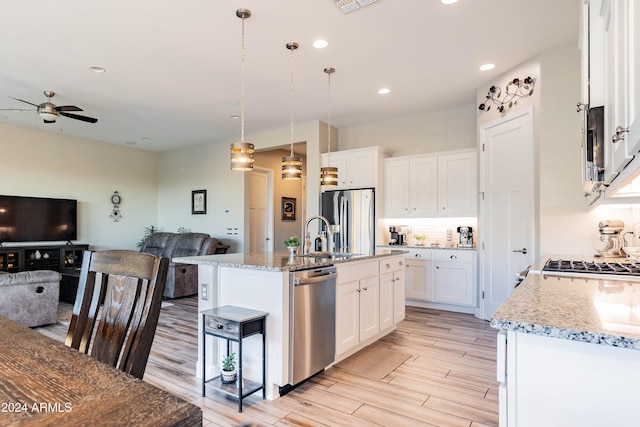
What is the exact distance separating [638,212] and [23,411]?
401 centimetres

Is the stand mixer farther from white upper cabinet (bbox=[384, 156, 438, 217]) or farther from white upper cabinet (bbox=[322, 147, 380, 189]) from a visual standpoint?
white upper cabinet (bbox=[322, 147, 380, 189])

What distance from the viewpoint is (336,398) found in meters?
2.56

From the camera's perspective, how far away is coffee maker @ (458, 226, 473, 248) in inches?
206

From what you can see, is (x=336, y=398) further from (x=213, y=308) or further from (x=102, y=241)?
(x=102, y=241)

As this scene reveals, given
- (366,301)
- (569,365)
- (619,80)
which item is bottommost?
(366,301)

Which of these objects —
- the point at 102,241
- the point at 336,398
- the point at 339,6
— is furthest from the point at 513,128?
the point at 102,241

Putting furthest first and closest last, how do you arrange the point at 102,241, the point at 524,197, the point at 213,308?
the point at 102,241 → the point at 524,197 → the point at 213,308

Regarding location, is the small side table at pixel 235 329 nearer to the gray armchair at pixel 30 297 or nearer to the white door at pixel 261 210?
the gray armchair at pixel 30 297

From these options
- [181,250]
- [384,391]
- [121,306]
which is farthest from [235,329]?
[181,250]

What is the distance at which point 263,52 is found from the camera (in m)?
3.74

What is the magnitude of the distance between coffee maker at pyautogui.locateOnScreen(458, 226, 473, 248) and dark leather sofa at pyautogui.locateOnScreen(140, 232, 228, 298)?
13.7 feet

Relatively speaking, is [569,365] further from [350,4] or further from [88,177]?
[88,177]

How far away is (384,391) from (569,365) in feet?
6.17

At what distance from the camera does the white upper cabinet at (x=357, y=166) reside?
5.72m
